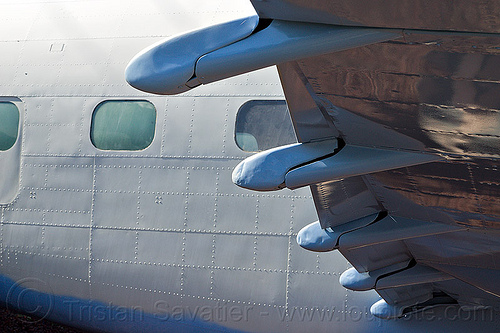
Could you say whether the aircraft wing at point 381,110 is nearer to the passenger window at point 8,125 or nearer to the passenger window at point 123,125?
the passenger window at point 123,125

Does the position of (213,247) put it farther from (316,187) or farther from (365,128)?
(365,128)

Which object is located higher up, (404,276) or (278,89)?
(278,89)

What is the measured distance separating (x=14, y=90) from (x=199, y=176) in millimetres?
2543

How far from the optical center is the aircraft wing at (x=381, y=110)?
2.34 m

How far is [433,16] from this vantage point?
7.26ft

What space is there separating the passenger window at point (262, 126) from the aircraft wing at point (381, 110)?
6.26ft

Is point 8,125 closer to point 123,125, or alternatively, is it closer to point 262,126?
point 123,125

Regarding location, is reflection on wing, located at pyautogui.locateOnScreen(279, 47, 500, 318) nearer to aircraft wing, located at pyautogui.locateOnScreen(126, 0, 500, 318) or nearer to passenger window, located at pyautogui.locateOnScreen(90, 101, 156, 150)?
aircraft wing, located at pyautogui.locateOnScreen(126, 0, 500, 318)

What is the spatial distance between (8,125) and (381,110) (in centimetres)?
551

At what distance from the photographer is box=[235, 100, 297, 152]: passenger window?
6.19 meters

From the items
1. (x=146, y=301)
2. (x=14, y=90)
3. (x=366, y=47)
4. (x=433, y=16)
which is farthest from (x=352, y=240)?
(x=14, y=90)

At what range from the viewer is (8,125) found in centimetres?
727
